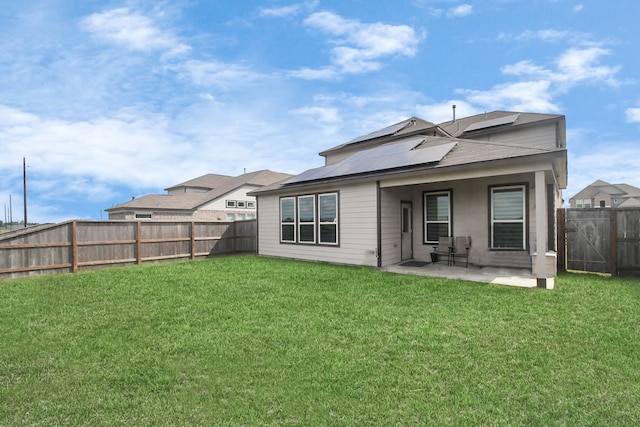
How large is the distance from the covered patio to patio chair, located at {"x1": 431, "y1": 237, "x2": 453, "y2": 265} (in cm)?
30

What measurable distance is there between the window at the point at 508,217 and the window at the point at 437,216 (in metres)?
1.29

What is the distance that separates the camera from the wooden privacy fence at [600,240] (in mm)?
8164

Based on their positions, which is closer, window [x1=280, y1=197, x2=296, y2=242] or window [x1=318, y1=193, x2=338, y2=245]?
window [x1=318, y1=193, x2=338, y2=245]

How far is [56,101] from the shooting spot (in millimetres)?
13156

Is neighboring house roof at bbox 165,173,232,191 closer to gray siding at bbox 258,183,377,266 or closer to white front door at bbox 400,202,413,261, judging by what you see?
gray siding at bbox 258,183,377,266

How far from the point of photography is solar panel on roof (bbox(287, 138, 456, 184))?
356 inches

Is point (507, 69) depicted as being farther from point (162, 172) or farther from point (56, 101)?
point (162, 172)

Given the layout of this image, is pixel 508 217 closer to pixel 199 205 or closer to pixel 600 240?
pixel 600 240

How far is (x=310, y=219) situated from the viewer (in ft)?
38.2

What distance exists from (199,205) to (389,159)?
69.7 ft

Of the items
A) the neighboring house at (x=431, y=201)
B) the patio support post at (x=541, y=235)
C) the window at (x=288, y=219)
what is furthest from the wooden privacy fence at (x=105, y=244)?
the patio support post at (x=541, y=235)

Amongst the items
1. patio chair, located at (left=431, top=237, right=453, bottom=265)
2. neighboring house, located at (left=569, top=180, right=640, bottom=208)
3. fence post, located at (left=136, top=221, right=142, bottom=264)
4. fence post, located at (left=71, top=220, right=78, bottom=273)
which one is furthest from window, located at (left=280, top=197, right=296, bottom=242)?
neighboring house, located at (left=569, top=180, right=640, bottom=208)

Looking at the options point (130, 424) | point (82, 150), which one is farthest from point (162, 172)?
point (130, 424)

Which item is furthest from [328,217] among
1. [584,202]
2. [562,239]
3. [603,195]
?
[584,202]
